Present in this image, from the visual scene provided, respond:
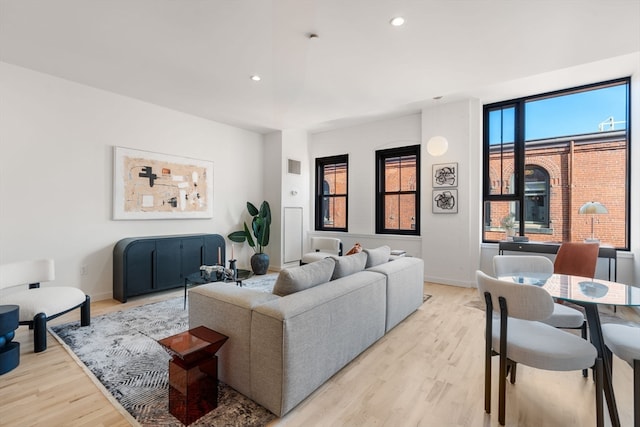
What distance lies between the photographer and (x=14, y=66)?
3.31 metres

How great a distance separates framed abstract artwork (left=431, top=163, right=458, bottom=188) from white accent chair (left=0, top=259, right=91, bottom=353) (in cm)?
503

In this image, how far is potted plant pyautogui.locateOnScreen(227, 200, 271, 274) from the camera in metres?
5.53

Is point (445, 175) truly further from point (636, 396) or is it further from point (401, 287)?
point (636, 396)

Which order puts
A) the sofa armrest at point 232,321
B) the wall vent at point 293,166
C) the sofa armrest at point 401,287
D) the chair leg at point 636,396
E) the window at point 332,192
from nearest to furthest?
the chair leg at point 636,396 → the sofa armrest at point 232,321 → the sofa armrest at point 401,287 → the wall vent at point 293,166 → the window at point 332,192

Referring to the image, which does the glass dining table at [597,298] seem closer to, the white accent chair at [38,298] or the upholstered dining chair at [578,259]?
the upholstered dining chair at [578,259]

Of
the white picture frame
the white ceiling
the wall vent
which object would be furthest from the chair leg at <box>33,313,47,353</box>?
the white picture frame

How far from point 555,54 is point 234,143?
4849 mm

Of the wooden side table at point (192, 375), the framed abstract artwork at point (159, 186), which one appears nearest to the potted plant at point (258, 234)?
the framed abstract artwork at point (159, 186)

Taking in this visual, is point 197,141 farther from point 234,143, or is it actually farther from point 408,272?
point 408,272

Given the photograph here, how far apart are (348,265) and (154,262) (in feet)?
9.64

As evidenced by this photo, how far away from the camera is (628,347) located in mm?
1589

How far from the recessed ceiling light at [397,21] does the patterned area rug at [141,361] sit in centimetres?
297

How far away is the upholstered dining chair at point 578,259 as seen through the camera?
11.0 ft

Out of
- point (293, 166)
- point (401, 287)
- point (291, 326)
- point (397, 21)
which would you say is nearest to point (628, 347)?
point (401, 287)
